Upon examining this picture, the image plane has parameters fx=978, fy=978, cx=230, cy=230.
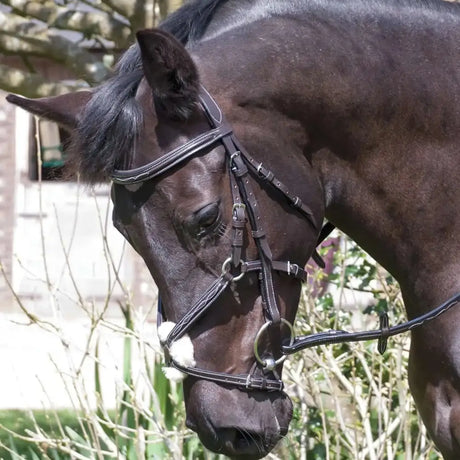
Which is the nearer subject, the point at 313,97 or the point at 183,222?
the point at 183,222

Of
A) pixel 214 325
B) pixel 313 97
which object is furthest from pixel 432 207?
pixel 214 325

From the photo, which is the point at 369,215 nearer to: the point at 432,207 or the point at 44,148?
the point at 432,207

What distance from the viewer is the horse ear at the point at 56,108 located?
8.64 feet

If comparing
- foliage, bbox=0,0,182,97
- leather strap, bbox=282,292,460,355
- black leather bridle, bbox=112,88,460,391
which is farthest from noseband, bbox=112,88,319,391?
foliage, bbox=0,0,182,97

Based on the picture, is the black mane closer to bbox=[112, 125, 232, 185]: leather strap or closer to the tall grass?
bbox=[112, 125, 232, 185]: leather strap

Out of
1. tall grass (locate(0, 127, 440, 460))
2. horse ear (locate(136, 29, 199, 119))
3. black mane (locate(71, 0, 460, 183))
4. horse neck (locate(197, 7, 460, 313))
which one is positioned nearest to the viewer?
horse ear (locate(136, 29, 199, 119))

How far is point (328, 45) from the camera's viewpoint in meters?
2.63

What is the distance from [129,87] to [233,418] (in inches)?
34.8

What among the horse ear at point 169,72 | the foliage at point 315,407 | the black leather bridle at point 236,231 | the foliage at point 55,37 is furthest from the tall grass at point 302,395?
A: the horse ear at point 169,72

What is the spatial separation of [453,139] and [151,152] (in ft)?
2.77

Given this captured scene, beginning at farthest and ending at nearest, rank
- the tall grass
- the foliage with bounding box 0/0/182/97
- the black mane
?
the foliage with bounding box 0/0/182/97, the tall grass, the black mane

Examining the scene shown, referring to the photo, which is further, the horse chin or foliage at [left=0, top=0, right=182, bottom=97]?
A: foliage at [left=0, top=0, right=182, bottom=97]

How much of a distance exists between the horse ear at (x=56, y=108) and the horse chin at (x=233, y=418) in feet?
2.54

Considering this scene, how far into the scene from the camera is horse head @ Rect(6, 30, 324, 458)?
2445 mm
